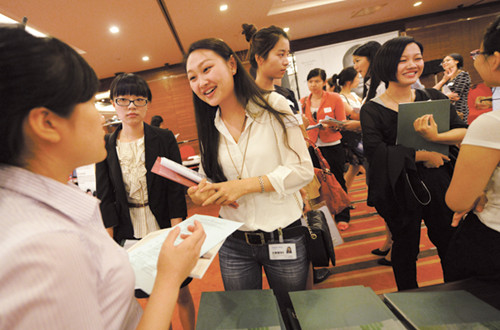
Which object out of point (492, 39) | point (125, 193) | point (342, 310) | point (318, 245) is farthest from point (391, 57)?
point (125, 193)

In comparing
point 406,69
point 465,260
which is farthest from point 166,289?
point 406,69

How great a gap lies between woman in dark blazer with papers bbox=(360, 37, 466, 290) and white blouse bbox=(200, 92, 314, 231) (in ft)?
2.30

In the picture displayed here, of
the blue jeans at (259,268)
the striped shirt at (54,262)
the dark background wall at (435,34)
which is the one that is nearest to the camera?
the striped shirt at (54,262)

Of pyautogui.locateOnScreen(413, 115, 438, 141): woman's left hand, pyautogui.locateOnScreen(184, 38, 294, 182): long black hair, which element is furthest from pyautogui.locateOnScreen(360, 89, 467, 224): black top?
pyautogui.locateOnScreen(184, 38, 294, 182): long black hair

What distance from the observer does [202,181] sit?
102 centimetres

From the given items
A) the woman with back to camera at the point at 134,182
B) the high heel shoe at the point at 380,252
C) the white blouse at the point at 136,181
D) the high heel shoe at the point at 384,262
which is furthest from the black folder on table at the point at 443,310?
the high heel shoe at the point at 380,252

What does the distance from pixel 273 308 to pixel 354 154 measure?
2942 mm

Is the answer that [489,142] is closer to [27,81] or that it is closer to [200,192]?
[200,192]

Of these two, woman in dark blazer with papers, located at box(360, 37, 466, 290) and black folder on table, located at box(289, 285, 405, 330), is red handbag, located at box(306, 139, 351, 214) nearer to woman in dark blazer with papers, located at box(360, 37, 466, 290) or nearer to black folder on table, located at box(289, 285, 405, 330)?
woman in dark blazer with papers, located at box(360, 37, 466, 290)

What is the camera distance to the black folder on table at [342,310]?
74cm

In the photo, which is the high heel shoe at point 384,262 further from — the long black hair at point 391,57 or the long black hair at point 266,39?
the long black hair at point 266,39

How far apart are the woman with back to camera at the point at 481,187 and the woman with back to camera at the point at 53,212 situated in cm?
111

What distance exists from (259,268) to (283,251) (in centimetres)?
20

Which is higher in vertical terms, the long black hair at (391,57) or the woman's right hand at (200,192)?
the long black hair at (391,57)
